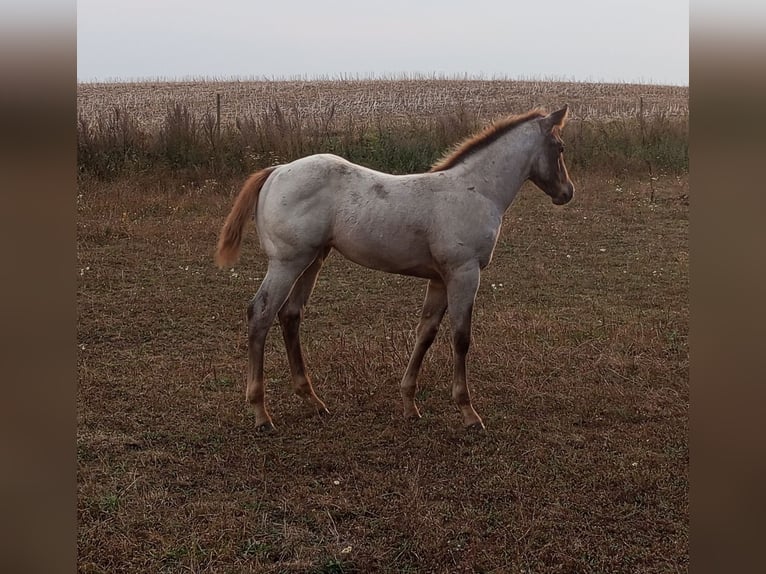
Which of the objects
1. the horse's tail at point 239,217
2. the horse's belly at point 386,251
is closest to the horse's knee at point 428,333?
the horse's belly at point 386,251

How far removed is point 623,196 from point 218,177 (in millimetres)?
6987

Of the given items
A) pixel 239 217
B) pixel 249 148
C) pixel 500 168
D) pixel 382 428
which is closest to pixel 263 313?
pixel 239 217

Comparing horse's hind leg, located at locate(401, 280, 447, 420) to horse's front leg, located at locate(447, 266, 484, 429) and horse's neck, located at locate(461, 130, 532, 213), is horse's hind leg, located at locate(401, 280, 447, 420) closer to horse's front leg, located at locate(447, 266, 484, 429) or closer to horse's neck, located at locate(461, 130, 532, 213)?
horse's front leg, located at locate(447, 266, 484, 429)

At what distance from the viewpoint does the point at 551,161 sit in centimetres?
494

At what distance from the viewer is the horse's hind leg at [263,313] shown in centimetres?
460

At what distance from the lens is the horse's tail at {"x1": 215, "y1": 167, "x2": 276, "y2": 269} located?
4.82 m
